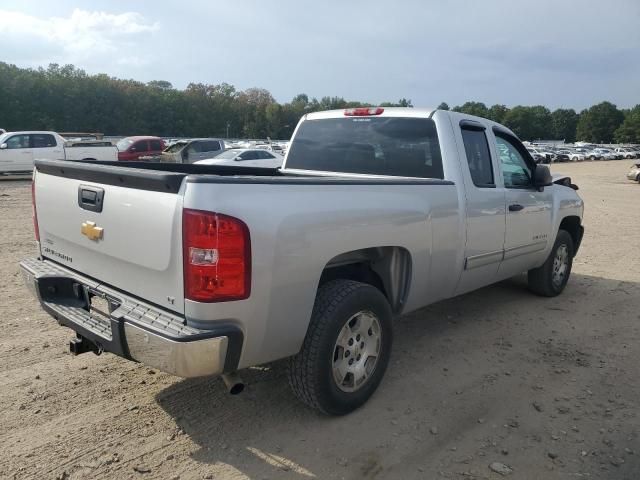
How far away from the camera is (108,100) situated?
94.1m

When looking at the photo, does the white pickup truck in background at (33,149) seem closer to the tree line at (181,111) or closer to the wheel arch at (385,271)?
the wheel arch at (385,271)

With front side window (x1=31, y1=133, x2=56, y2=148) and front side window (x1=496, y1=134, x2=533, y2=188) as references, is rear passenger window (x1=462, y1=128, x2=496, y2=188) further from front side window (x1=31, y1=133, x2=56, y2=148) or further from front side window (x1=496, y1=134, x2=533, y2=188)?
front side window (x1=31, y1=133, x2=56, y2=148)

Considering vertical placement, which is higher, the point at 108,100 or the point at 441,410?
the point at 108,100

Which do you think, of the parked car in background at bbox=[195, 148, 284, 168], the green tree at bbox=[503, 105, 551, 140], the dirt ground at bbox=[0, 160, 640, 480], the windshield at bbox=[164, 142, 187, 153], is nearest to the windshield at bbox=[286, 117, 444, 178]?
the dirt ground at bbox=[0, 160, 640, 480]

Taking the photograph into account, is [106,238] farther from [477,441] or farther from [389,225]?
[477,441]

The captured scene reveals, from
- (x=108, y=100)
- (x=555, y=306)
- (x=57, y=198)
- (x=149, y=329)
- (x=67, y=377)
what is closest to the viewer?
(x=149, y=329)

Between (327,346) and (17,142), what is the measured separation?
68.2 ft

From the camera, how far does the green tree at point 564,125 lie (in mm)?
158125

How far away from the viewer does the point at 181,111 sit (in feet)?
362

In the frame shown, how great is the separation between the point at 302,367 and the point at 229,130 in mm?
120799

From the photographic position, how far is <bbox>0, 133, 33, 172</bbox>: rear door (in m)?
19.8

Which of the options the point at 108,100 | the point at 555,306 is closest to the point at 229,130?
the point at 108,100

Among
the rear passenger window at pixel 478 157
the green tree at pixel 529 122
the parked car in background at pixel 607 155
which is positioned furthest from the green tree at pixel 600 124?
the rear passenger window at pixel 478 157

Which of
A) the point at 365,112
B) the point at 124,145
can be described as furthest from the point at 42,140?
the point at 365,112
